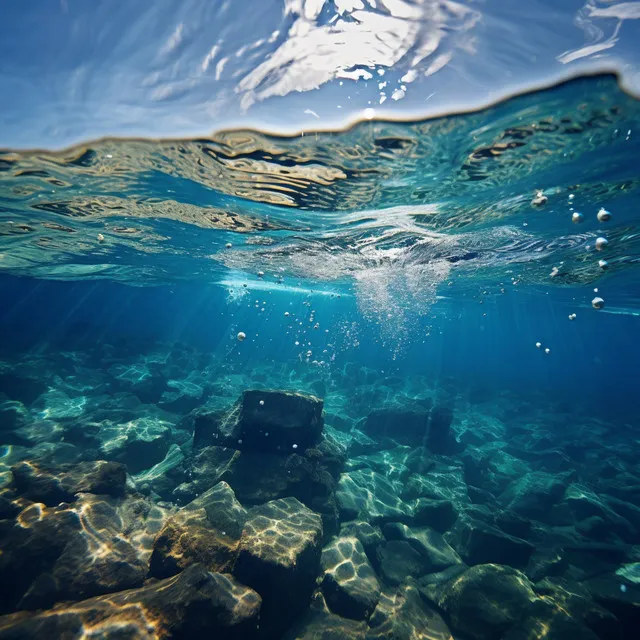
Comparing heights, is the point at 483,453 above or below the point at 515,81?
below

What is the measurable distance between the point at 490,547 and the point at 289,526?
21.5ft

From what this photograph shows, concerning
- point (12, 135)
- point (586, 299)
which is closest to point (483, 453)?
point (586, 299)

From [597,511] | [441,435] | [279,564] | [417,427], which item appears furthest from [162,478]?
[597,511]

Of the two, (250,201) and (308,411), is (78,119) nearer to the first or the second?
(250,201)

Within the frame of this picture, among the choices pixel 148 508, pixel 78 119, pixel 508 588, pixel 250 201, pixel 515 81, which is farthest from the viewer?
pixel 250 201

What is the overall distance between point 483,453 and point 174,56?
23.4 metres

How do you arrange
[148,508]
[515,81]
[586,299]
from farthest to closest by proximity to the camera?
[586,299], [148,508], [515,81]

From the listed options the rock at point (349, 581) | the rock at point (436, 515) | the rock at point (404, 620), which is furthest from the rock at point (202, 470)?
the rock at point (436, 515)

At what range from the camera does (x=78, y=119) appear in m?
7.25

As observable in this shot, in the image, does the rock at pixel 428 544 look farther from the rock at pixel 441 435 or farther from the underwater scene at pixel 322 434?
the rock at pixel 441 435

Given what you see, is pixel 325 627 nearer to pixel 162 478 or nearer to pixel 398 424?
pixel 162 478

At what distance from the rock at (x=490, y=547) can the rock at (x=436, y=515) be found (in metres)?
0.99

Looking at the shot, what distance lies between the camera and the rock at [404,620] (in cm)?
704

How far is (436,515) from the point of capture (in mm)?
11688
